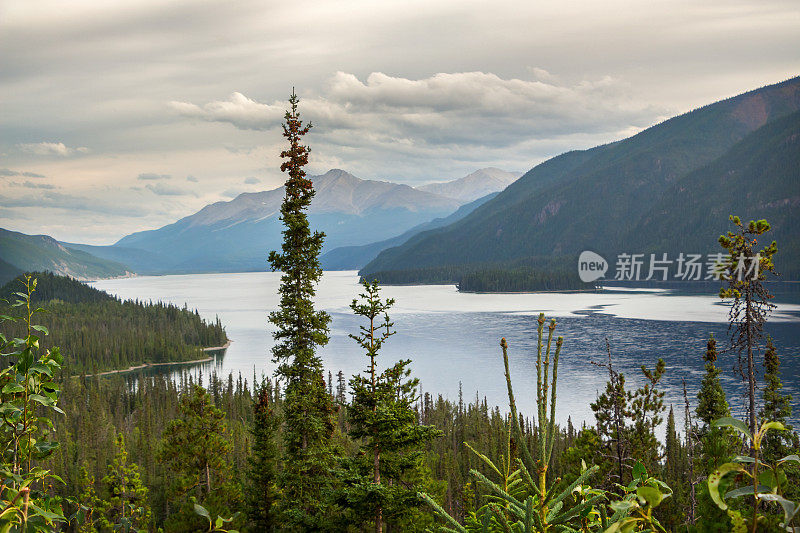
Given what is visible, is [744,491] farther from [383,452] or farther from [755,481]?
[383,452]

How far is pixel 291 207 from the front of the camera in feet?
107

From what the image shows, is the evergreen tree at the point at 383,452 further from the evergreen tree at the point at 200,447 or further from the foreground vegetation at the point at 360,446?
the evergreen tree at the point at 200,447

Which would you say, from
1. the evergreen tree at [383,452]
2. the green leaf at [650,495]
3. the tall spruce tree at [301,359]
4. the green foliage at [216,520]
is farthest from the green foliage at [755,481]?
the tall spruce tree at [301,359]

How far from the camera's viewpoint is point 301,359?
3192 cm

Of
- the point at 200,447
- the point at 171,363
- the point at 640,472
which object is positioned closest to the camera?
the point at 640,472

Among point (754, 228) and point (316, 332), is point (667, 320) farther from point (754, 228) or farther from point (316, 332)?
point (754, 228)

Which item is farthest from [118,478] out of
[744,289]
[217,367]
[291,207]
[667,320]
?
[667,320]

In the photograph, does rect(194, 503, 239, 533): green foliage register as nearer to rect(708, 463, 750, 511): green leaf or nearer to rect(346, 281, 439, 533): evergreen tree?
rect(708, 463, 750, 511): green leaf

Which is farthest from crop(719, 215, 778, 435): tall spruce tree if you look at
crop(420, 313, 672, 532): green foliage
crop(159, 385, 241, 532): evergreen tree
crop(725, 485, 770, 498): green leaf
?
crop(159, 385, 241, 532): evergreen tree

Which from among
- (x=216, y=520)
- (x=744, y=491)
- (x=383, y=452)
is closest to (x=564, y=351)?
(x=383, y=452)

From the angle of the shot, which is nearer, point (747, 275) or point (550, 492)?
point (550, 492)

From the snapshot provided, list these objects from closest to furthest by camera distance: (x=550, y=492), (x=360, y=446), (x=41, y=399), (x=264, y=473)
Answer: (x=550, y=492) → (x=41, y=399) → (x=360, y=446) → (x=264, y=473)

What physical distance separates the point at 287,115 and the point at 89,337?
628 ft

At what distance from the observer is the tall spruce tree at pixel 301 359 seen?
98.7 feet
